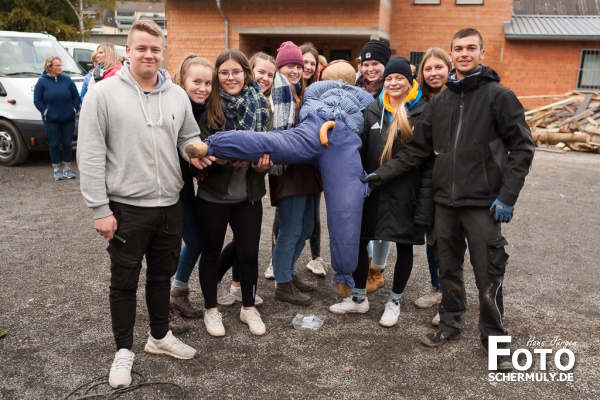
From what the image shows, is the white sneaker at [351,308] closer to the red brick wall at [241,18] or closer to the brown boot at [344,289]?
the brown boot at [344,289]

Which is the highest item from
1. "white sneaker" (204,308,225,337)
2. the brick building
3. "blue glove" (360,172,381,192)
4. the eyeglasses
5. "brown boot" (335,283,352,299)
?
the brick building

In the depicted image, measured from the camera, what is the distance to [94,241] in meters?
5.70

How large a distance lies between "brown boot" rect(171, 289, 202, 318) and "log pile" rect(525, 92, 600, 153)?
1037cm

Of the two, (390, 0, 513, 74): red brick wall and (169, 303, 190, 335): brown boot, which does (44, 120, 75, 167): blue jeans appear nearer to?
(169, 303, 190, 335): brown boot

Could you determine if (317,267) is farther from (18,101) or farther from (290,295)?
(18,101)

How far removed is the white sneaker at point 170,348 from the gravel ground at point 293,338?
5cm

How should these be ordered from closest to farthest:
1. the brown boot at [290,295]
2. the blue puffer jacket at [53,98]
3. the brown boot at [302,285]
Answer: the brown boot at [290,295]
the brown boot at [302,285]
the blue puffer jacket at [53,98]

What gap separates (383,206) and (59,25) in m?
26.4

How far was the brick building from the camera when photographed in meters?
17.8

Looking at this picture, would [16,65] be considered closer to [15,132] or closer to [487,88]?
[15,132]

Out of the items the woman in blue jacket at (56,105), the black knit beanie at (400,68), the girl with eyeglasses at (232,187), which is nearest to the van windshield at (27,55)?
the woman in blue jacket at (56,105)

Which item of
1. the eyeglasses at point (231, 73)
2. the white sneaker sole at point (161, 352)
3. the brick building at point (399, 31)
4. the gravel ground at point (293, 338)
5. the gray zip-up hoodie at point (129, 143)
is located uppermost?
the brick building at point (399, 31)

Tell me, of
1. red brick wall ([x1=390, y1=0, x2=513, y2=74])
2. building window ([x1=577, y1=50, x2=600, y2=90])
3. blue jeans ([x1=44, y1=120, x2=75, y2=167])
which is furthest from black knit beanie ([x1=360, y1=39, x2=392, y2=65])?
building window ([x1=577, y1=50, x2=600, y2=90])

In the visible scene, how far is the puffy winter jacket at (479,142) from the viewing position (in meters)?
3.17
